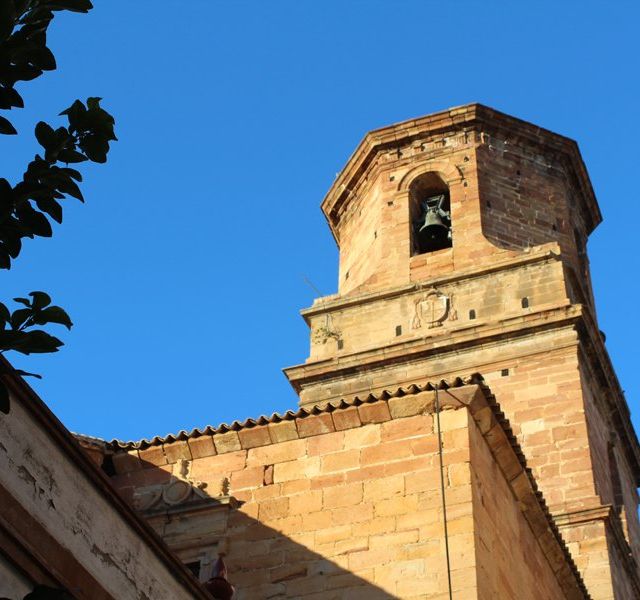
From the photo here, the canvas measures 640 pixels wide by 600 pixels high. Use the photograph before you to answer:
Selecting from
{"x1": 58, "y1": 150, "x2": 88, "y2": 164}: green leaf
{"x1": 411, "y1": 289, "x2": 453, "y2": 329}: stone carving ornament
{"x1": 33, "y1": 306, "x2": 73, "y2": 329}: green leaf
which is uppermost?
{"x1": 411, "y1": 289, "x2": 453, "y2": 329}: stone carving ornament

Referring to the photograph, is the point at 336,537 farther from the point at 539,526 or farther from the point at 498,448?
the point at 539,526

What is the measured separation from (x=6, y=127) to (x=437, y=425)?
25.0 feet

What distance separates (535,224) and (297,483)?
10.9 metres

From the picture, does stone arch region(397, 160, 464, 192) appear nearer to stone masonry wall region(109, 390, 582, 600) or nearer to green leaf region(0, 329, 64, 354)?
stone masonry wall region(109, 390, 582, 600)

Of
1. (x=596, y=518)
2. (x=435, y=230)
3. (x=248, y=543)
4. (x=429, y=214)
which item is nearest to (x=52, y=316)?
(x=248, y=543)

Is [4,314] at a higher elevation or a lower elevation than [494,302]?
lower

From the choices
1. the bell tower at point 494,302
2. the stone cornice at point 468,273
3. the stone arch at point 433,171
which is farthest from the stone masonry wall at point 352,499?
the stone arch at point 433,171

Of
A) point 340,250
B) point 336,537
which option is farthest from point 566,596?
point 340,250

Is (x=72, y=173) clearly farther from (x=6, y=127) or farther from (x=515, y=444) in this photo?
(x=515, y=444)

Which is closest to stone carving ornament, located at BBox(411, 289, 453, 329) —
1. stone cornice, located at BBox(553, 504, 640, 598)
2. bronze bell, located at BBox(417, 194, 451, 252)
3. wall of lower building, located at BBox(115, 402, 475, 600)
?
bronze bell, located at BBox(417, 194, 451, 252)

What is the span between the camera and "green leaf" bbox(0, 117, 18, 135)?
338cm

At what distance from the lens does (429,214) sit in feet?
68.9

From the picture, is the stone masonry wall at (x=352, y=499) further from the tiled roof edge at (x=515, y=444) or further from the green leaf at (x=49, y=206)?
the green leaf at (x=49, y=206)

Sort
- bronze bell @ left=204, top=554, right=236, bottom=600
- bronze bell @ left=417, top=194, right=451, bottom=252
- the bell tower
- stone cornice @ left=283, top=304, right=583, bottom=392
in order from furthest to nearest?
bronze bell @ left=417, top=194, right=451, bottom=252, stone cornice @ left=283, top=304, right=583, bottom=392, the bell tower, bronze bell @ left=204, top=554, right=236, bottom=600
